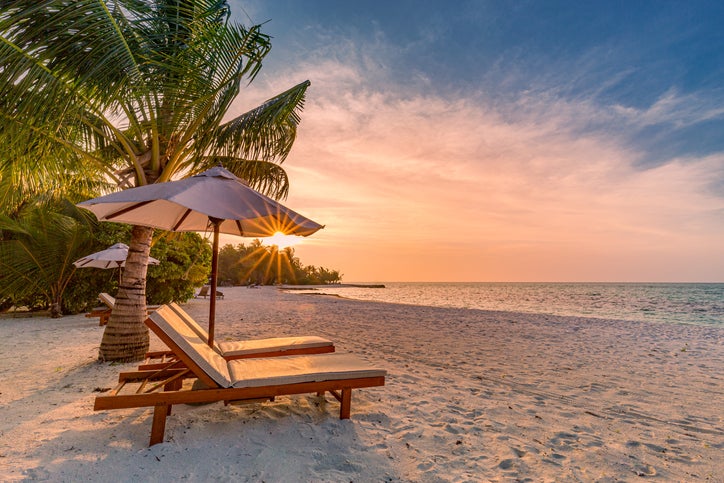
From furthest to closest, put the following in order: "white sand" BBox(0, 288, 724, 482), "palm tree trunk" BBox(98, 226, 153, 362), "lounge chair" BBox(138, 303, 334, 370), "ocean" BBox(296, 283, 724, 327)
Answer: "ocean" BBox(296, 283, 724, 327) < "palm tree trunk" BBox(98, 226, 153, 362) < "lounge chair" BBox(138, 303, 334, 370) < "white sand" BBox(0, 288, 724, 482)

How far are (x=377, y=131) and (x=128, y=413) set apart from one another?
860cm

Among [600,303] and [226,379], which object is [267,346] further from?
[600,303]

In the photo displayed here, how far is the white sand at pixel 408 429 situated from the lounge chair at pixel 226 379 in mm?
333

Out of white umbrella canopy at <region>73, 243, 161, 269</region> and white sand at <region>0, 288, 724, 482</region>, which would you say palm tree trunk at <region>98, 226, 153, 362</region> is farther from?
white umbrella canopy at <region>73, 243, 161, 269</region>

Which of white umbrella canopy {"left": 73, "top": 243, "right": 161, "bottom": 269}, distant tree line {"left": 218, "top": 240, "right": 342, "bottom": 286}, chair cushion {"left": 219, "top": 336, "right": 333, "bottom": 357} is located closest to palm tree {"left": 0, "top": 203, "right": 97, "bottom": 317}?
white umbrella canopy {"left": 73, "top": 243, "right": 161, "bottom": 269}

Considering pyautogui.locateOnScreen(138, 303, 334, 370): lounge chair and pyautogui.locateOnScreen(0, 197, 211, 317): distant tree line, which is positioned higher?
pyautogui.locateOnScreen(0, 197, 211, 317): distant tree line

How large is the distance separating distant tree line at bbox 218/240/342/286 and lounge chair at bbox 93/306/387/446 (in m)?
64.4

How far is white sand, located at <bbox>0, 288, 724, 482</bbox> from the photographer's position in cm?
244

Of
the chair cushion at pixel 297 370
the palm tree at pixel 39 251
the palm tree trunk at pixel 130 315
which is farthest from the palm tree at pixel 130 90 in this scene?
the palm tree at pixel 39 251

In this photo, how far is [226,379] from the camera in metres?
2.81

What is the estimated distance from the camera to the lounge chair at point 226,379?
8.72ft

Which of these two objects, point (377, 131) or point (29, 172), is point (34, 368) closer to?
point (29, 172)

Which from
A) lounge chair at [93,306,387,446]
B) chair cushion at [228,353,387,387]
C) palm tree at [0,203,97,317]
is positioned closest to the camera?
lounge chair at [93,306,387,446]

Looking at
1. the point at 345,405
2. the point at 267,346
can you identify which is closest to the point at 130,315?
the point at 267,346
